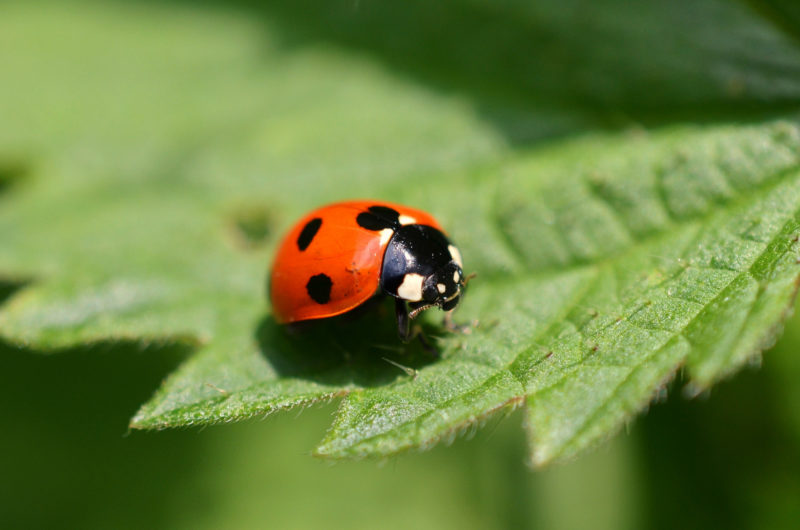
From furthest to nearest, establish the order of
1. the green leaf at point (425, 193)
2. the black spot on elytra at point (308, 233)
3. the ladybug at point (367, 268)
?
the black spot on elytra at point (308, 233) < the ladybug at point (367, 268) < the green leaf at point (425, 193)

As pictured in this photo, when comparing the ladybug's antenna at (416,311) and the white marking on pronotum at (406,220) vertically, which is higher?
the white marking on pronotum at (406,220)

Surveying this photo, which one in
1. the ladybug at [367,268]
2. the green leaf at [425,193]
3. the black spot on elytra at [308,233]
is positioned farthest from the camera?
the black spot on elytra at [308,233]

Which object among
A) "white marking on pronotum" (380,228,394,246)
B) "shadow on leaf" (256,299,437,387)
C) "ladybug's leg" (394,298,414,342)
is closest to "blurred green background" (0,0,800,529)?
"shadow on leaf" (256,299,437,387)

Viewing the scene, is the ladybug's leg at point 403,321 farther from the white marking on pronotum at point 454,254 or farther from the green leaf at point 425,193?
the white marking on pronotum at point 454,254

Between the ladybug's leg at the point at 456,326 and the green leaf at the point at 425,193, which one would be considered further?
the ladybug's leg at the point at 456,326

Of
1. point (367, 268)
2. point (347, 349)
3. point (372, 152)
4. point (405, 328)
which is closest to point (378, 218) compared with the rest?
point (367, 268)

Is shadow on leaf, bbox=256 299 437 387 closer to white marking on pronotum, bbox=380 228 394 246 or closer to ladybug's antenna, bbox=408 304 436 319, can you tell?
ladybug's antenna, bbox=408 304 436 319

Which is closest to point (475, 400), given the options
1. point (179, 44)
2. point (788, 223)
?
point (788, 223)

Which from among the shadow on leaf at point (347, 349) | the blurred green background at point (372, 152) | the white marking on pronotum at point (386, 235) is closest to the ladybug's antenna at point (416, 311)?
the shadow on leaf at point (347, 349)

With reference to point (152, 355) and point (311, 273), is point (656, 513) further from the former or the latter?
point (152, 355)
